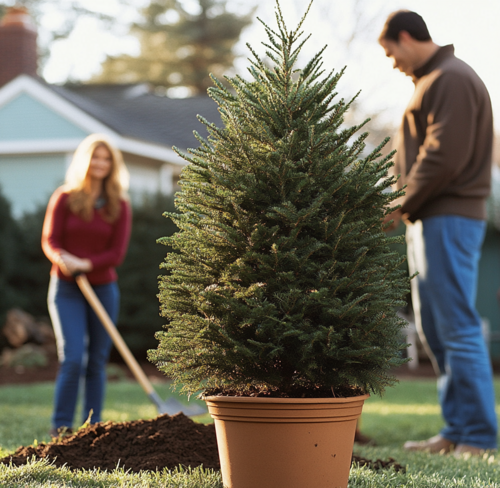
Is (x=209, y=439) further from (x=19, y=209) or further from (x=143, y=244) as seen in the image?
(x=19, y=209)

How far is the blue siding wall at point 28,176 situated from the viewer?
570 inches

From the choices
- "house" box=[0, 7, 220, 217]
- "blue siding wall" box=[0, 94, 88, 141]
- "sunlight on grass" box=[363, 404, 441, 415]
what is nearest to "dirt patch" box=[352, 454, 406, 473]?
"sunlight on grass" box=[363, 404, 441, 415]

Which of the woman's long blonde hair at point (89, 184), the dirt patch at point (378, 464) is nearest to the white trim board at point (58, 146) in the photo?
the woman's long blonde hair at point (89, 184)

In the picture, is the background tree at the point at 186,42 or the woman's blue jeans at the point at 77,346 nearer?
the woman's blue jeans at the point at 77,346

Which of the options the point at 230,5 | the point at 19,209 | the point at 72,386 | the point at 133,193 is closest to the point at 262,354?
the point at 72,386

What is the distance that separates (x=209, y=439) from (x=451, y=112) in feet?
7.66

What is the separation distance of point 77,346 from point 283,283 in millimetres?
2503

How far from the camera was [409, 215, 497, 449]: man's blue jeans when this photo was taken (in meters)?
3.89

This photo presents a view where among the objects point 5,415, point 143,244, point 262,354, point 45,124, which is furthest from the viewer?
point 45,124

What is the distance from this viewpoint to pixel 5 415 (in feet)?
18.6

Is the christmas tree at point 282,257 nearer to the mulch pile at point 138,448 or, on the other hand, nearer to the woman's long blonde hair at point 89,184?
the mulch pile at point 138,448

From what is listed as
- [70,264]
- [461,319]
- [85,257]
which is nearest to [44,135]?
[85,257]

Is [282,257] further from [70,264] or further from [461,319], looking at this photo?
[70,264]

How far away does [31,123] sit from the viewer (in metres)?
15.0
